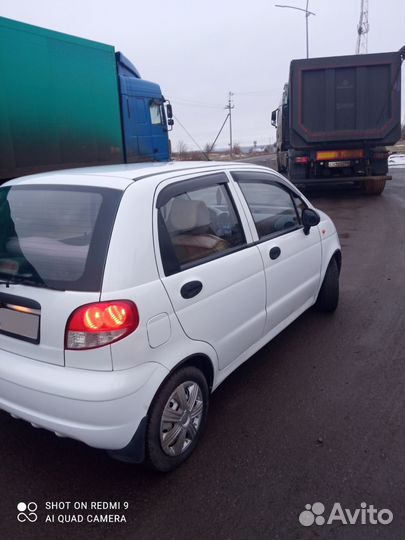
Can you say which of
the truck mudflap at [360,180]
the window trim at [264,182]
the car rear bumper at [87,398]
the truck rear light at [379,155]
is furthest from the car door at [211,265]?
the truck rear light at [379,155]

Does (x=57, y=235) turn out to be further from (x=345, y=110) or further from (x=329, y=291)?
(x=345, y=110)

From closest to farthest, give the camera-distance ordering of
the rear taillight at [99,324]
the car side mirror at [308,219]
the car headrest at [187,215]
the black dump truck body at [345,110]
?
the rear taillight at [99,324], the car headrest at [187,215], the car side mirror at [308,219], the black dump truck body at [345,110]

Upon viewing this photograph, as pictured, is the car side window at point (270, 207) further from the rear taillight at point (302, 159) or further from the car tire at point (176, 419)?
the rear taillight at point (302, 159)

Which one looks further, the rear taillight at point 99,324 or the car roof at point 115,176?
the car roof at point 115,176

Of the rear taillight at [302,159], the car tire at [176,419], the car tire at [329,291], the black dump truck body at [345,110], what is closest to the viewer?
the car tire at [176,419]

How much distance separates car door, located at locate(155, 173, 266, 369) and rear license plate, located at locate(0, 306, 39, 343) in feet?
2.24

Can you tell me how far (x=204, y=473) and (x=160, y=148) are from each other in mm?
9892

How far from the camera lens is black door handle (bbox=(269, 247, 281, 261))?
3286 mm

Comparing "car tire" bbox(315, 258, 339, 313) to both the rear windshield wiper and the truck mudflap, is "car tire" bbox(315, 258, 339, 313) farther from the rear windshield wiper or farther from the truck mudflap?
the truck mudflap

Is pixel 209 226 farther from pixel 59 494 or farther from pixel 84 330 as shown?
pixel 59 494

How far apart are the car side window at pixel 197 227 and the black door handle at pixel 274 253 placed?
0.31 m

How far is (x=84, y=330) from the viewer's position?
6.97 feet

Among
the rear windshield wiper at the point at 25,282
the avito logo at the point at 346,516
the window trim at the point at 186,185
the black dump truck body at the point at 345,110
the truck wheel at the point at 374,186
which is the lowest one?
the avito logo at the point at 346,516

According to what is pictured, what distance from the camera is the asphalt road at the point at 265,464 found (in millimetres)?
2195
